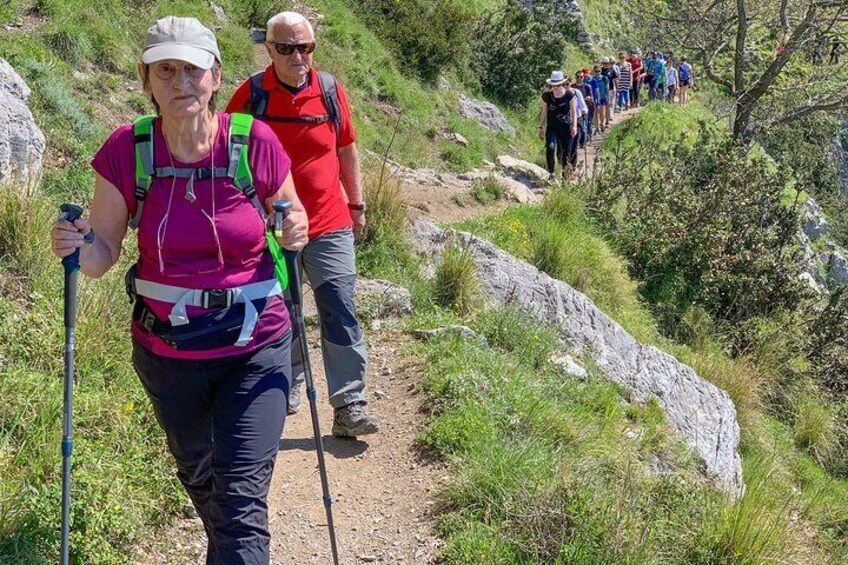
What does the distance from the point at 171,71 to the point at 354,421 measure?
2589 millimetres

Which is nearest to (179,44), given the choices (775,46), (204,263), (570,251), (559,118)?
(204,263)

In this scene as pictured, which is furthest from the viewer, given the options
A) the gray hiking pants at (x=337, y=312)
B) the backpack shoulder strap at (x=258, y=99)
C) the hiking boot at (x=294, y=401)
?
the hiking boot at (x=294, y=401)

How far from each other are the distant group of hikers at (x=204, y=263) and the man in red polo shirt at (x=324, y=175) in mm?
1367

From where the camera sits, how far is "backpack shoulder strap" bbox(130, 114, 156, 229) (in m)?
2.73

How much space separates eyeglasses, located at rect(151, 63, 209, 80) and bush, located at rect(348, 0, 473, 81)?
17.5m

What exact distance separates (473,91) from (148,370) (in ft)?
66.3

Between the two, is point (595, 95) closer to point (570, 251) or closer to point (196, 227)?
point (570, 251)

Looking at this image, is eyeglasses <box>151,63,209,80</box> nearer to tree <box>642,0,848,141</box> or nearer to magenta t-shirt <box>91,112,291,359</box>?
magenta t-shirt <box>91,112,291,359</box>

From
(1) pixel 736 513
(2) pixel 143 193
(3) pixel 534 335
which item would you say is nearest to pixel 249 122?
(2) pixel 143 193

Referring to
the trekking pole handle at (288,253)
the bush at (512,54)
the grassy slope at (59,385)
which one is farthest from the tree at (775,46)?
the trekking pole handle at (288,253)

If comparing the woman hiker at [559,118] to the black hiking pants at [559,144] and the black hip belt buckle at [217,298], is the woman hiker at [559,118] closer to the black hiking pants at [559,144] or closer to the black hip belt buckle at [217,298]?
the black hiking pants at [559,144]

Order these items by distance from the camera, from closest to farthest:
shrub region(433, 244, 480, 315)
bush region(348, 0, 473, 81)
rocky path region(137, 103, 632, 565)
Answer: rocky path region(137, 103, 632, 565), shrub region(433, 244, 480, 315), bush region(348, 0, 473, 81)

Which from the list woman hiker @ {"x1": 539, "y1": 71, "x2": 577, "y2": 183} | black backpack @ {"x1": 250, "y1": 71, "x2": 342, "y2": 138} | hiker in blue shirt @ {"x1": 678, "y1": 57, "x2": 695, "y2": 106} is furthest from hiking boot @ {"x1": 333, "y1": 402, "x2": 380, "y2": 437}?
hiker in blue shirt @ {"x1": 678, "y1": 57, "x2": 695, "y2": 106}

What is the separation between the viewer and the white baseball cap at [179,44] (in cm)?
269
